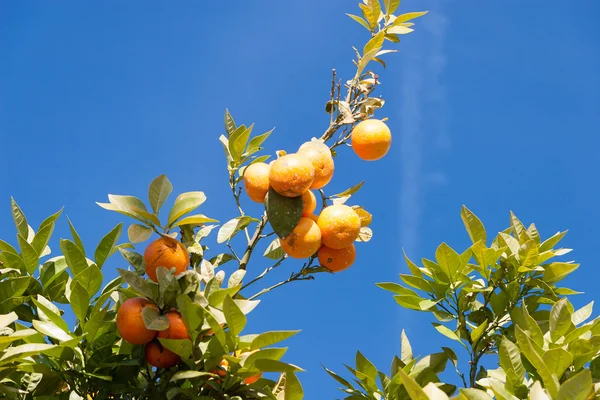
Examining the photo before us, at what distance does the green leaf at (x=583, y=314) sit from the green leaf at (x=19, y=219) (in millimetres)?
1712

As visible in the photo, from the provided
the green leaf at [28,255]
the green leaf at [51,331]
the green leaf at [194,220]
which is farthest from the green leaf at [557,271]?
the green leaf at [28,255]

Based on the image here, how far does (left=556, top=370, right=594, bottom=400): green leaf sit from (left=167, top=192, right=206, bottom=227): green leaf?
99cm

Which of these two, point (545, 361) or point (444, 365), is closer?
point (545, 361)

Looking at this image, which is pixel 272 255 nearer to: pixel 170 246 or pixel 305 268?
pixel 305 268

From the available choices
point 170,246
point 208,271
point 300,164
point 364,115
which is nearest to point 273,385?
point 208,271

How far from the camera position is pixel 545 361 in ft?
5.40

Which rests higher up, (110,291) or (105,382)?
(110,291)

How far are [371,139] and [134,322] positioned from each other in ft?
3.18

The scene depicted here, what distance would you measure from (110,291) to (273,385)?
1.75 ft

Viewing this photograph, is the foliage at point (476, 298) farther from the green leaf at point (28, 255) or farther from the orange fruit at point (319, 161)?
the green leaf at point (28, 255)

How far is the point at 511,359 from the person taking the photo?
1.76 m

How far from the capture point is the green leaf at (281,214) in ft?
6.49

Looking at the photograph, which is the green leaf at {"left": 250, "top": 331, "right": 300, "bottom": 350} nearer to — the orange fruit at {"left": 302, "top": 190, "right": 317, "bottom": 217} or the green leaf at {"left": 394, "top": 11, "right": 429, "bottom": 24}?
the orange fruit at {"left": 302, "top": 190, "right": 317, "bottom": 217}

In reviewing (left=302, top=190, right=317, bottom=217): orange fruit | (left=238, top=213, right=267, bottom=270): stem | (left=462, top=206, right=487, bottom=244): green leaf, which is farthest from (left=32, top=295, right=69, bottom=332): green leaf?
(left=462, top=206, right=487, bottom=244): green leaf
